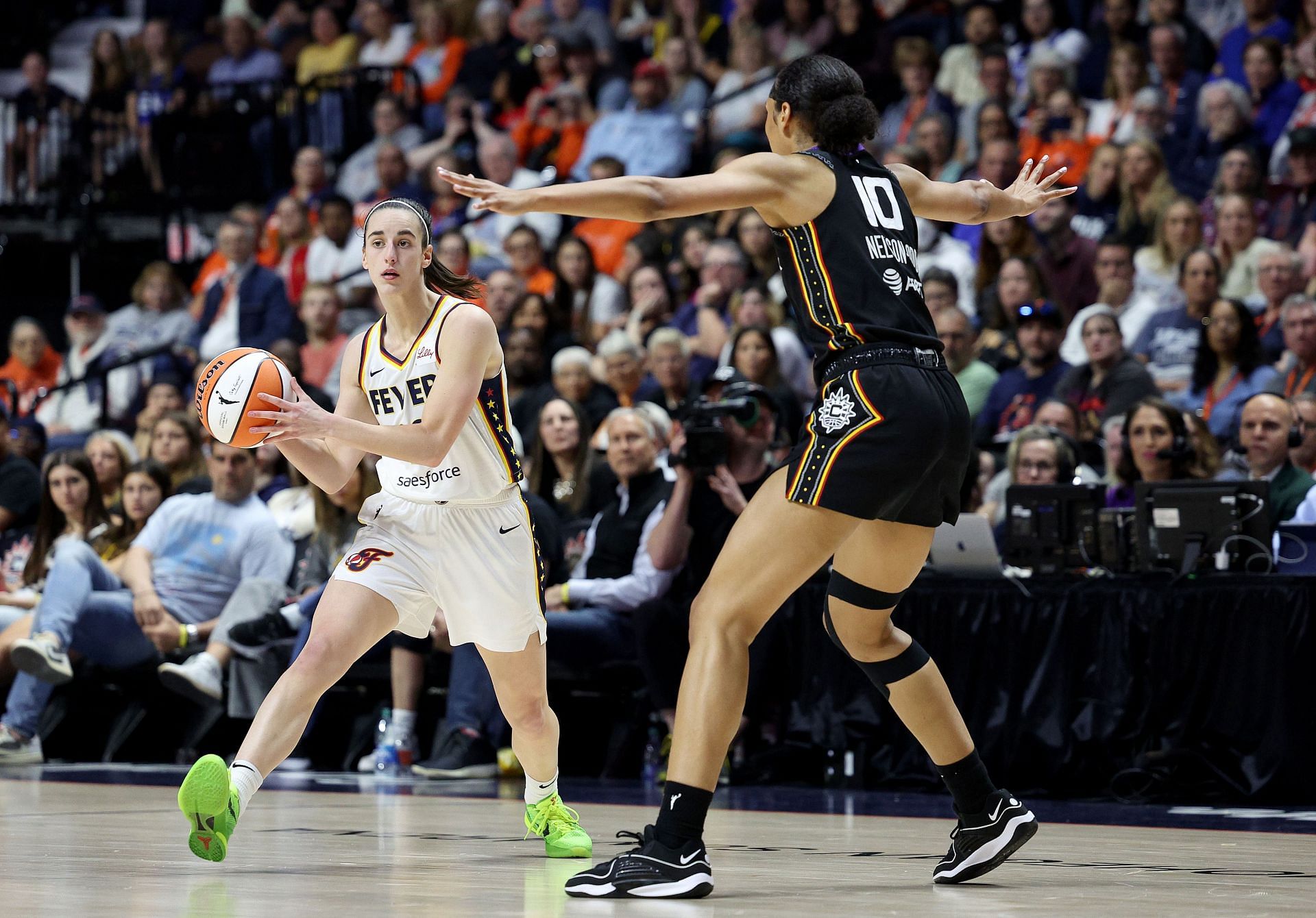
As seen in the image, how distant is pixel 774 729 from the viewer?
8.01m

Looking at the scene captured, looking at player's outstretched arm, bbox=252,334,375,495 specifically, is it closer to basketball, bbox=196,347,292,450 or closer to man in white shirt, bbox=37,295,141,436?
basketball, bbox=196,347,292,450

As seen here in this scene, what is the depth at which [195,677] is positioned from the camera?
8508 millimetres

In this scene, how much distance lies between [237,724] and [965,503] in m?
4.02

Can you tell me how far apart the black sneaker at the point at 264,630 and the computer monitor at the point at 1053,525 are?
11.4 ft

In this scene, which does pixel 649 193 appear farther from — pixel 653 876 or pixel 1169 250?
pixel 1169 250

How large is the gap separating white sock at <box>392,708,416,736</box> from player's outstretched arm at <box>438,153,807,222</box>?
15.5 feet

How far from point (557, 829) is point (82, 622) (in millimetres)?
4807

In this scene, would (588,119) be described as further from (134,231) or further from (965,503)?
(965,503)

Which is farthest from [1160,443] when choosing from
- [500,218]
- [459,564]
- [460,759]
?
[500,218]

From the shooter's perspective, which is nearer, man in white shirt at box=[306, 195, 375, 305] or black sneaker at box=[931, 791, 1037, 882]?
black sneaker at box=[931, 791, 1037, 882]

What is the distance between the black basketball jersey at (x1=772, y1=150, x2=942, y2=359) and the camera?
4.17 m

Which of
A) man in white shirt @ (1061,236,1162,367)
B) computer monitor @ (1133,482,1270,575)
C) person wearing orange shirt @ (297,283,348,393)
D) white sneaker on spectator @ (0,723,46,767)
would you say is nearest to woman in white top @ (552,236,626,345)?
person wearing orange shirt @ (297,283,348,393)

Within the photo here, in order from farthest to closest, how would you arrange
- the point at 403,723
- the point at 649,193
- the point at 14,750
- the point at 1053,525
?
the point at 14,750
the point at 403,723
the point at 1053,525
the point at 649,193

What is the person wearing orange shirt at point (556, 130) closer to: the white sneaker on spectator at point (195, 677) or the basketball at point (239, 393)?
the white sneaker on spectator at point (195, 677)
